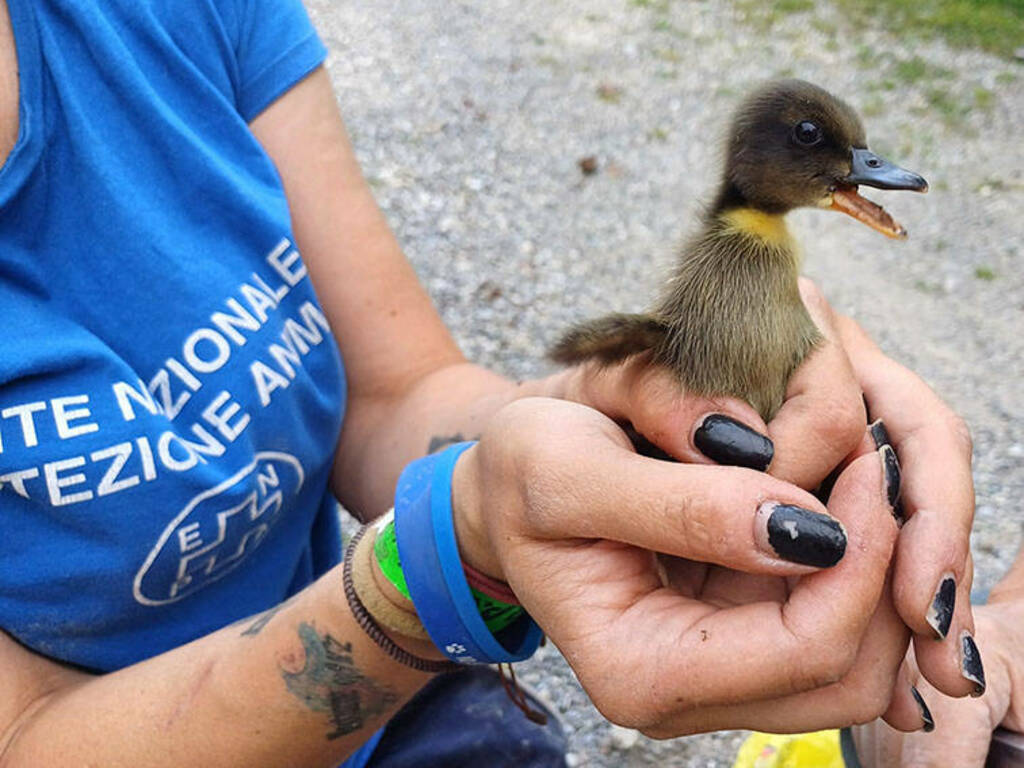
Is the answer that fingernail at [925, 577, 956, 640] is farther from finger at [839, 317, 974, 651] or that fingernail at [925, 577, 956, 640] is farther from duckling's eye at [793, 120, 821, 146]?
duckling's eye at [793, 120, 821, 146]

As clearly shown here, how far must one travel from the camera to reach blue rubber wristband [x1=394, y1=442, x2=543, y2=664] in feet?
4.13

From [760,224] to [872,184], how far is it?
157 mm

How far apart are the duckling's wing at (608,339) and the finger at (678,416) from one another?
0.03 meters

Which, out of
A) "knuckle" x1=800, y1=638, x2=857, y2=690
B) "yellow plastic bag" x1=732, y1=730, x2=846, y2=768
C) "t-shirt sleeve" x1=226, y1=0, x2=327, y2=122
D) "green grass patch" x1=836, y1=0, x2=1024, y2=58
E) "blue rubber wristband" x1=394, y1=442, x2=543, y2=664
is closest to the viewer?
"knuckle" x1=800, y1=638, x2=857, y2=690

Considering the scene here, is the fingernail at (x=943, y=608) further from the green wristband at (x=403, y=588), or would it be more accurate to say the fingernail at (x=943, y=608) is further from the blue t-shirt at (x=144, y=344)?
the blue t-shirt at (x=144, y=344)

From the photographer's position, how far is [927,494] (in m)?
1.20

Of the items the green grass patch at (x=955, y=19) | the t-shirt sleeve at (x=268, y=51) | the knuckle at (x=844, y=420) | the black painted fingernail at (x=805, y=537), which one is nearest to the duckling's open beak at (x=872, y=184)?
the knuckle at (x=844, y=420)

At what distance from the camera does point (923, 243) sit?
4391 mm

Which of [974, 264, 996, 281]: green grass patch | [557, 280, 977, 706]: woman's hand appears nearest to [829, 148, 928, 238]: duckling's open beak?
[557, 280, 977, 706]: woman's hand

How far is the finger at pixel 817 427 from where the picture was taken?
4.02 feet

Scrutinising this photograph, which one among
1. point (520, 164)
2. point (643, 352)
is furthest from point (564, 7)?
point (643, 352)

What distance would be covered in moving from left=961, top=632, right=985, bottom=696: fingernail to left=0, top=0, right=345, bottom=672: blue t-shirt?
2.98 feet

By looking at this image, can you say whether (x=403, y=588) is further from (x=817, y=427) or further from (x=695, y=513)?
(x=817, y=427)

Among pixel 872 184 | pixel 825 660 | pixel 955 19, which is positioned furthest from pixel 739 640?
pixel 955 19
